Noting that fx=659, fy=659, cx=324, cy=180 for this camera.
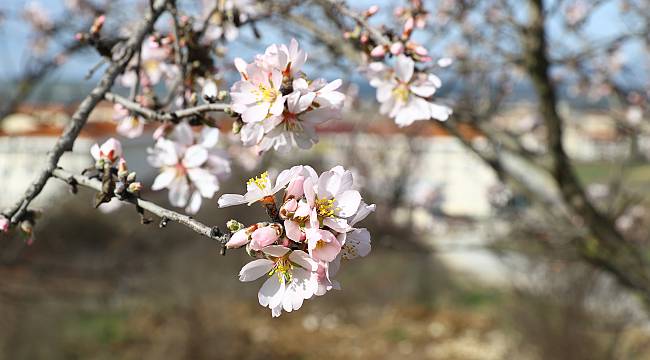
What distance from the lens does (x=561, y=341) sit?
6.28 meters

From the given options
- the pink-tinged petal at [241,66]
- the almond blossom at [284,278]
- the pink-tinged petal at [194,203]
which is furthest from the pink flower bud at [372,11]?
the almond blossom at [284,278]

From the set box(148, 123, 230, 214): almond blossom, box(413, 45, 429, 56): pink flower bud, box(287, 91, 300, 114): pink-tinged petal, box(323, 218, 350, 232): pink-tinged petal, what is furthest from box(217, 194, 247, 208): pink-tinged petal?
box(413, 45, 429, 56): pink flower bud

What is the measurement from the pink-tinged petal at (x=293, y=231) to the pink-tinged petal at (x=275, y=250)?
0.06 ft

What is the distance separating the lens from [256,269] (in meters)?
0.86

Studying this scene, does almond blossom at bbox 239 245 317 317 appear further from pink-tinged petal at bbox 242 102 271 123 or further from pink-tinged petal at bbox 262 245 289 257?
pink-tinged petal at bbox 242 102 271 123

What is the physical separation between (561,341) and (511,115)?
7.46 feet

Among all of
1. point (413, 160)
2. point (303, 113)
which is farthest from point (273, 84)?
point (413, 160)

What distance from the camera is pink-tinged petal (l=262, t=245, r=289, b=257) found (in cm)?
79

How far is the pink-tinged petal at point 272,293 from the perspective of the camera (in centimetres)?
88

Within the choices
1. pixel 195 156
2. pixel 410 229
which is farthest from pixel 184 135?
pixel 410 229

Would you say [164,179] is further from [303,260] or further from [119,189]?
[303,260]

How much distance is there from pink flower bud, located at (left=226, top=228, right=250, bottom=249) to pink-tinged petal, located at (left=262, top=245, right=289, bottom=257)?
0.08 ft

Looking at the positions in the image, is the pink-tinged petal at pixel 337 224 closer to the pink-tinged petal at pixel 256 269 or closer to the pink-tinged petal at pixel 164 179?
the pink-tinged petal at pixel 256 269

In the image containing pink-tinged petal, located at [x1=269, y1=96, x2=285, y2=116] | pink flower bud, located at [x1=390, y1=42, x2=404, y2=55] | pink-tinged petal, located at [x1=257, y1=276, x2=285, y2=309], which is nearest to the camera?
pink-tinged petal, located at [x1=257, y1=276, x2=285, y2=309]
